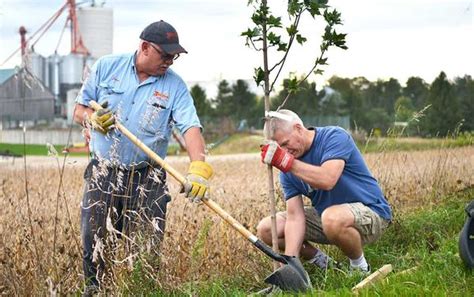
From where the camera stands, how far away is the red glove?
15.7 feet

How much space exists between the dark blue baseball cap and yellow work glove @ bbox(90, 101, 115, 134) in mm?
541

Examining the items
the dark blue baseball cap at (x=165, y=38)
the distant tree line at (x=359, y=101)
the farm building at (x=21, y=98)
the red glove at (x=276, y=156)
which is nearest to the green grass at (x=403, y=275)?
the red glove at (x=276, y=156)

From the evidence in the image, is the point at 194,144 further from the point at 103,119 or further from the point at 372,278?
the point at 372,278

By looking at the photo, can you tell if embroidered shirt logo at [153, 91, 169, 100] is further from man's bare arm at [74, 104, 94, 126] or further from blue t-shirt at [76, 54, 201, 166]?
man's bare arm at [74, 104, 94, 126]

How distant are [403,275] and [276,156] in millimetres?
1084

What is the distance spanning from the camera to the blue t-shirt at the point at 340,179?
528 centimetres

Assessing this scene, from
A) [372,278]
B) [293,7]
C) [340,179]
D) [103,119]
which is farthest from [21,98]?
[372,278]

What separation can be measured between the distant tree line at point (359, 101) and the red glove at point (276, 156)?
757 inches

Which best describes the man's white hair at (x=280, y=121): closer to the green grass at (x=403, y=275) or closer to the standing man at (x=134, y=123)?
the standing man at (x=134, y=123)

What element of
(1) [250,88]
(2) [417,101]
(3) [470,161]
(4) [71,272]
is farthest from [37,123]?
(4) [71,272]

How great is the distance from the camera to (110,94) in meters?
5.35

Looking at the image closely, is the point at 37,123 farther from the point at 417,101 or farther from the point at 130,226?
the point at 130,226

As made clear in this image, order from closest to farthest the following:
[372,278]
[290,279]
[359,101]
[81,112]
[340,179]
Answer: [290,279] < [372,278] < [81,112] < [340,179] < [359,101]

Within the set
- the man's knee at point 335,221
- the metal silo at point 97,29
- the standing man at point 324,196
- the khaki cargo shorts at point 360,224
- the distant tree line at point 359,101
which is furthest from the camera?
the metal silo at point 97,29
